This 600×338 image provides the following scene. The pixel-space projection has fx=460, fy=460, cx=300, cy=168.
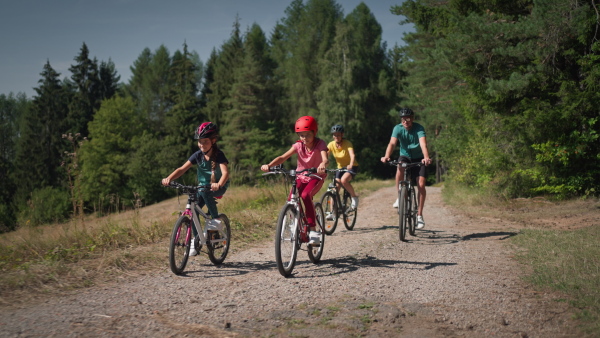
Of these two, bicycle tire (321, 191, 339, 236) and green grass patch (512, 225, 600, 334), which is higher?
bicycle tire (321, 191, 339, 236)

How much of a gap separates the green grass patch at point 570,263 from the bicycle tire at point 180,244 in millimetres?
4071

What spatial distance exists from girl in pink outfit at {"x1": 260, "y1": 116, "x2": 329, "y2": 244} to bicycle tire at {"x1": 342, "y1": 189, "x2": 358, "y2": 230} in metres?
3.07

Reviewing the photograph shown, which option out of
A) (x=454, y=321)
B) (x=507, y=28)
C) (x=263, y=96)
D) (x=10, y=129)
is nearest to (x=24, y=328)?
(x=454, y=321)

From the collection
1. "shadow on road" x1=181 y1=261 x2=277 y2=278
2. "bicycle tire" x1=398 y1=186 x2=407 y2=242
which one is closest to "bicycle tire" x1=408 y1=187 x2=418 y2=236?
"bicycle tire" x1=398 y1=186 x2=407 y2=242

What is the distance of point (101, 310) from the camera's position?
4246 millimetres

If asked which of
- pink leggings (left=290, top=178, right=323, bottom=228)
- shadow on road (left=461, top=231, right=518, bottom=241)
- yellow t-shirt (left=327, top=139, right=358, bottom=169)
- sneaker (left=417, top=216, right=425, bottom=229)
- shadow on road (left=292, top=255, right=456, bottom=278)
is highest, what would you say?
yellow t-shirt (left=327, top=139, right=358, bottom=169)

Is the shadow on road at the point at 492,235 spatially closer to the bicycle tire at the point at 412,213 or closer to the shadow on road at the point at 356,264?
the bicycle tire at the point at 412,213

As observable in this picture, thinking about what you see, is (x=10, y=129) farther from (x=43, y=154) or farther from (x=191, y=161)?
(x=191, y=161)

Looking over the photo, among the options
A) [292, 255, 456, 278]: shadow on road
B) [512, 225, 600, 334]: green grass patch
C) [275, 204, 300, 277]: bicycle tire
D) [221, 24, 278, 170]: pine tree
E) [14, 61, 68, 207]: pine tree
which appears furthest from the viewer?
[221, 24, 278, 170]: pine tree

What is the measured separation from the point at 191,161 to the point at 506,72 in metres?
9.86

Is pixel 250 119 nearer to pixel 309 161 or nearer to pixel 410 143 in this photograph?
pixel 410 143

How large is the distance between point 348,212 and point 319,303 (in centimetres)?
519

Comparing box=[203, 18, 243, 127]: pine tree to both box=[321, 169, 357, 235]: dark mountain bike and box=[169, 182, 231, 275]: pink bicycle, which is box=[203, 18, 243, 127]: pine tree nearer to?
box=[321, 169, 357, 235]: dark mountain bike

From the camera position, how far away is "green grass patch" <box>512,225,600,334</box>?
4.20 m
